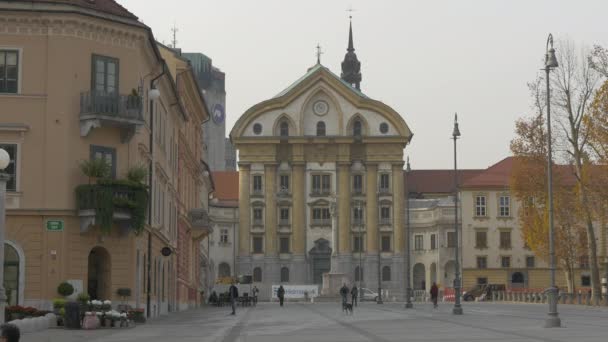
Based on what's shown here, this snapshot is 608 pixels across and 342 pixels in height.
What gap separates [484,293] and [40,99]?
7111cm

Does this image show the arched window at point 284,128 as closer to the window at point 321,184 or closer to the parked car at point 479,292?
the window at point 321,184

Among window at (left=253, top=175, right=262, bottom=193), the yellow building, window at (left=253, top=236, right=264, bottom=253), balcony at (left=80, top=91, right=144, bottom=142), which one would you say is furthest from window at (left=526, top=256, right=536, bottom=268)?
balcony at (left=80, top=91, right=144, bottom=142)

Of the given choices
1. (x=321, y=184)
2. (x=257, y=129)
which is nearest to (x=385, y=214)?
(x=321, y=184)

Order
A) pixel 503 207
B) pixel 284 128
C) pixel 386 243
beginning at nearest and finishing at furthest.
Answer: pixel 503 207 → pixel 386 243 → pixel 284 128

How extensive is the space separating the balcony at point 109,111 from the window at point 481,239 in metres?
84.7

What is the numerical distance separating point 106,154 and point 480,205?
85774 millimetres

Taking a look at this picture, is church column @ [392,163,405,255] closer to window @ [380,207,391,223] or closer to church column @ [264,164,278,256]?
window @ [380,207,391,223]

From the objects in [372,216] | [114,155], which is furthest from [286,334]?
[372,216]

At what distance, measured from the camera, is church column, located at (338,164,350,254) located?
120938mm

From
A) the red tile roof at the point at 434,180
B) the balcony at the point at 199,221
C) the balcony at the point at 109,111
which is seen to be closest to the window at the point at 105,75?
the balcony at the point at 109,111

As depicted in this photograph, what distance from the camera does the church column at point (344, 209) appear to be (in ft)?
397

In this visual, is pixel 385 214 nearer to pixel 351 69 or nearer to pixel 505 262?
pixel 505 262

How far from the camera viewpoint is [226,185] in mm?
140375

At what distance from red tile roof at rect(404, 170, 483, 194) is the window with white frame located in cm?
1752
